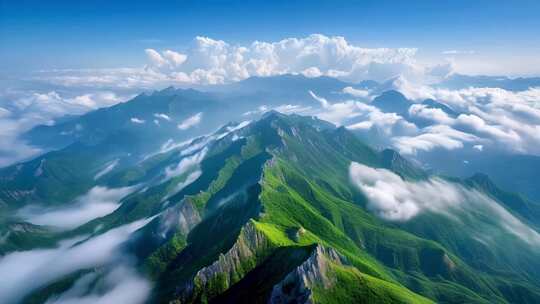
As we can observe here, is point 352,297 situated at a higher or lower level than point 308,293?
lower

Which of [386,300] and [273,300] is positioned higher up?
[273,300]

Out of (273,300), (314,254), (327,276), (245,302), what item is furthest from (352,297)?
(245,302)

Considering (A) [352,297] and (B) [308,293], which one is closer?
(B) [308,293]

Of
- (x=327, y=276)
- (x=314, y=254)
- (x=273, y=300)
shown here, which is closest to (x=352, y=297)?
(x=327, y=276)

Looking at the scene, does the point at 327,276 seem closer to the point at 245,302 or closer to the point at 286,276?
the point at 286,276

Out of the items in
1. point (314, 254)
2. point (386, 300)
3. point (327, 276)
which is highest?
point (314, 254)

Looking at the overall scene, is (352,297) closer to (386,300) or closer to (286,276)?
(386,300)
